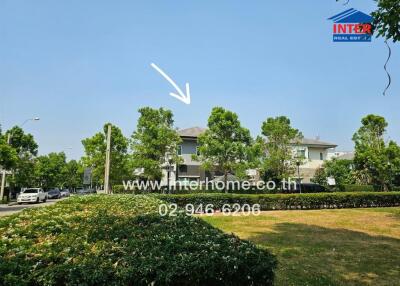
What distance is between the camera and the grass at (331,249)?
6.88 meters

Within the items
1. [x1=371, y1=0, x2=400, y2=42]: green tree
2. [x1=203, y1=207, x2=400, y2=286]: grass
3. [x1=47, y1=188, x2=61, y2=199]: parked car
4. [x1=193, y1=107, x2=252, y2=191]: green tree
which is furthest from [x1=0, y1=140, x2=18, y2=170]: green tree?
[x1=371, y1=0, x2=400, y2=42]: green tree

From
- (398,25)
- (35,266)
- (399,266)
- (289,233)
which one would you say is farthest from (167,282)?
(289,233)

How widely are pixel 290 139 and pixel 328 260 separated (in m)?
25.6

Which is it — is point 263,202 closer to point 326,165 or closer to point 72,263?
point 72,263

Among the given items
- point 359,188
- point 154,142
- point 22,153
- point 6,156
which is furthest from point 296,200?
point 22,153

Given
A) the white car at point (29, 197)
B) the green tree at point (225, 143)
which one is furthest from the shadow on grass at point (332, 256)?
the white car at point (29, 197)

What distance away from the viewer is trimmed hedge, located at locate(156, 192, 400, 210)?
21.4 metres

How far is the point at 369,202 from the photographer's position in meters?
25.8

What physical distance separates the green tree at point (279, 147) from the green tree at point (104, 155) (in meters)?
17.2

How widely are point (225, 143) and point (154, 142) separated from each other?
6.89 meters

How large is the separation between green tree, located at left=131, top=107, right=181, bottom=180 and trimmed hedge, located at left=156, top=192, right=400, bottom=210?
32.5ft

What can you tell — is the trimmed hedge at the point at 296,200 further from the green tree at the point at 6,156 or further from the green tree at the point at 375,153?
the green tree at the point at 6,156

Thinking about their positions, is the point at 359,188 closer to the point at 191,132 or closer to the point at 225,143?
the point at 225,143

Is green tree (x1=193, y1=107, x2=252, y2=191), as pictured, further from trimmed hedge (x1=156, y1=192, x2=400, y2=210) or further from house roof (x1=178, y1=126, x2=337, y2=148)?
house roof (x1=178, y1=126, x2=337, y2=148)
